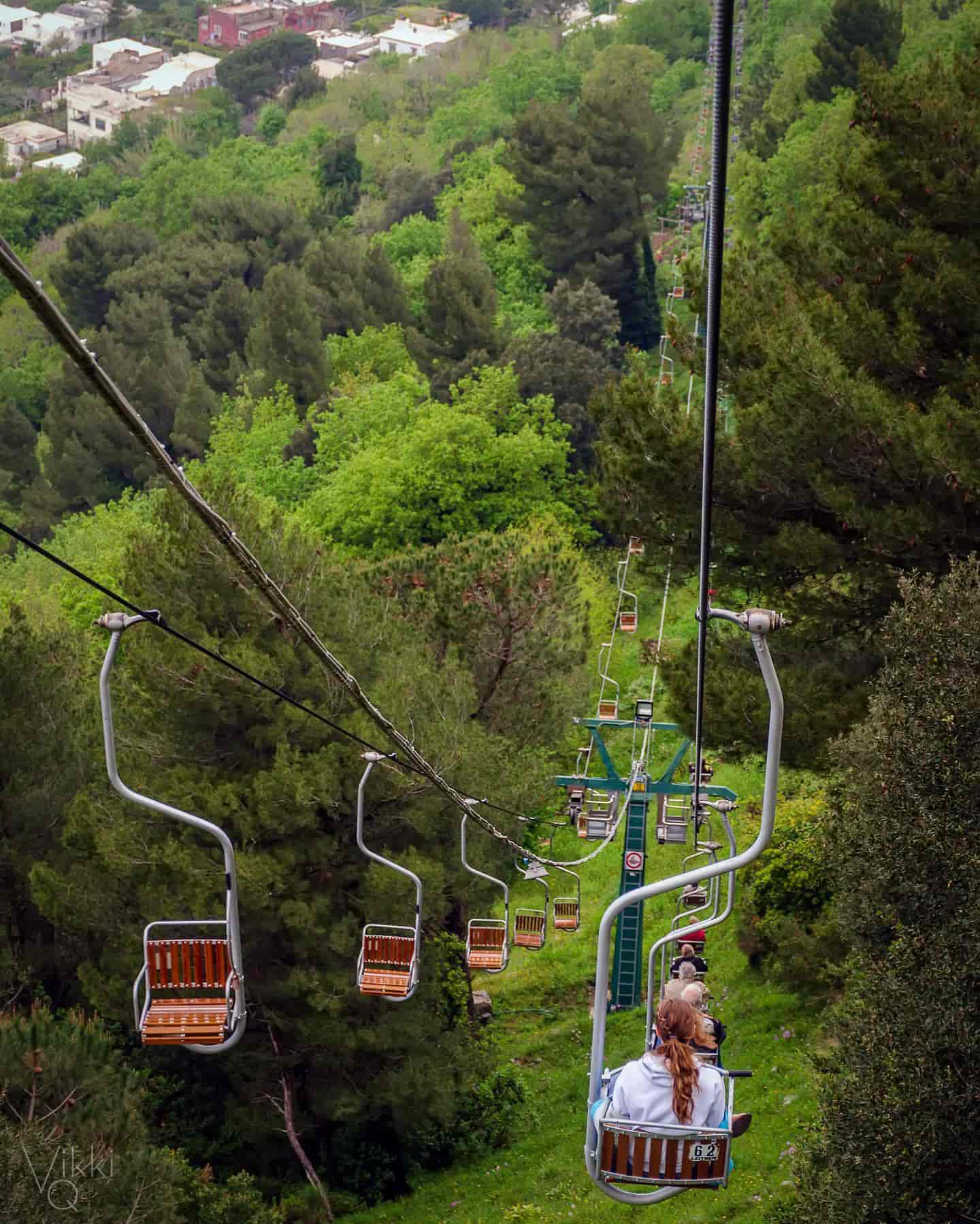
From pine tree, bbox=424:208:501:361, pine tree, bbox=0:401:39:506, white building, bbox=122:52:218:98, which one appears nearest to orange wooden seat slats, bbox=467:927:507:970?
pine tree, bbox=424:208:501:361

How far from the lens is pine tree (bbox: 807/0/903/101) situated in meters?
45.5

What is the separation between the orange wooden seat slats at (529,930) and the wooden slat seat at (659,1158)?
32.9 ft

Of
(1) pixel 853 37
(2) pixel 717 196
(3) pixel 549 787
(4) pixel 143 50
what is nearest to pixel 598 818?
(3) pixel 549 787

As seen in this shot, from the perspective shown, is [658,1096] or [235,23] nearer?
[658,1096]

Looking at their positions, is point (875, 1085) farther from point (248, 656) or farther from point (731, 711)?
point (248, 656)

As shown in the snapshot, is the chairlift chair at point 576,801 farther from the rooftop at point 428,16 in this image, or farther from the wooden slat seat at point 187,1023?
the rooftop at point 428,16

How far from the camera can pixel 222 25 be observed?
165 metres

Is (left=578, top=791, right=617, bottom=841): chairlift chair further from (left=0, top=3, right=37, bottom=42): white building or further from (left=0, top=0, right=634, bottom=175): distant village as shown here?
(left=0, top=3, right=37, bottom=42): white building

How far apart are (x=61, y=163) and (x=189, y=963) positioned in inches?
4746

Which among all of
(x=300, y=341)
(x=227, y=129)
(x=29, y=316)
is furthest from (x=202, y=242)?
(x=227, y=129)

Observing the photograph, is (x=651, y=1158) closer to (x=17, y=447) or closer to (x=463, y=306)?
(x=463, y=306)

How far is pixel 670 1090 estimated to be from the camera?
7.01 m

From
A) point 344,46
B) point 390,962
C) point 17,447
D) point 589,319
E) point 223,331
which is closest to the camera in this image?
point 390,962

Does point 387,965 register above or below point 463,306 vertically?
above
